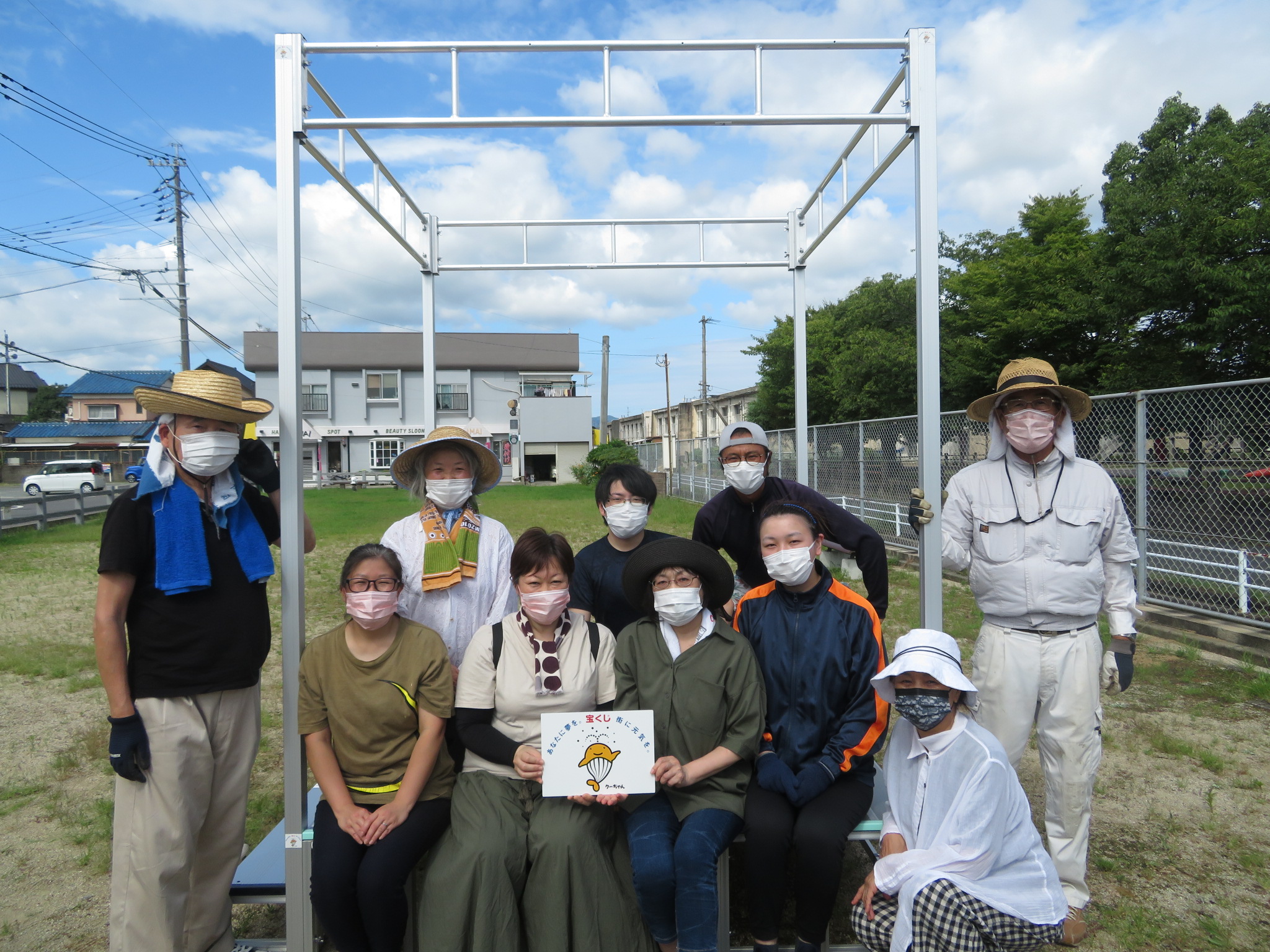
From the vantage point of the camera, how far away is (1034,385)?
3.04 m

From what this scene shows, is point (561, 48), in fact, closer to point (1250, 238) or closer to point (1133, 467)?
point (1133, 467)

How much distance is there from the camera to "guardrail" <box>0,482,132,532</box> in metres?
17.9

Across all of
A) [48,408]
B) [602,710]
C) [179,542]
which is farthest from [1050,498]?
[48,408]

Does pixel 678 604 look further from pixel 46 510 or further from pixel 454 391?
pixel 454 391

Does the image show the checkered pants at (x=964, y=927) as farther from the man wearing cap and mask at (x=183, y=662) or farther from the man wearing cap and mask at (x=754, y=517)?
the man wearing cap and mask at (x=183, y=662)

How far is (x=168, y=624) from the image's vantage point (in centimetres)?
264

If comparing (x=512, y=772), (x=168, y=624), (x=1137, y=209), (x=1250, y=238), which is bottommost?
(x=512, y=772)

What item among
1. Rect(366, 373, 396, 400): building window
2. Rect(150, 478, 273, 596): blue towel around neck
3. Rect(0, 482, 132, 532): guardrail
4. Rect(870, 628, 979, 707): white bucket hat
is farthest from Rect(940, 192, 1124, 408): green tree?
Rect(366, 373, 396, 400): building window

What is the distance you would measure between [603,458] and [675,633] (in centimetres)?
3169

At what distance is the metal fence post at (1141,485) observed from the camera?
288 inches

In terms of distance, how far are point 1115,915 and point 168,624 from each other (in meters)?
3.71

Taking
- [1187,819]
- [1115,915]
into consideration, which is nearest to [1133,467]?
[1187,819]

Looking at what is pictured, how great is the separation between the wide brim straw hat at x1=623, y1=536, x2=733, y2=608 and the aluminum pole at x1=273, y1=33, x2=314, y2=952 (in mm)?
1245

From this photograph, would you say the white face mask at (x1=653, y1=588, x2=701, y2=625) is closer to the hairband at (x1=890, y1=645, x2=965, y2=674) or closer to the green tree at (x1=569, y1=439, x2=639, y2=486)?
the hairband at (x1=890, y1=645, x2=965, y2=674)
